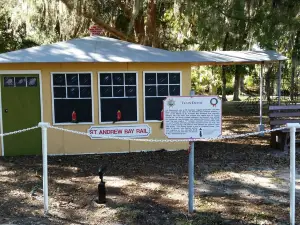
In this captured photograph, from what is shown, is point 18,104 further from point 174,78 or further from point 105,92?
point 174,78

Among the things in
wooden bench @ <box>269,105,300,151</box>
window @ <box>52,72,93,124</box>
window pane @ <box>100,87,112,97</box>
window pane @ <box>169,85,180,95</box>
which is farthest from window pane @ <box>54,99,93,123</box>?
wooden bench @ <box>269,105,300,151</box>

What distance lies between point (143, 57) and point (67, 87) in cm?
204

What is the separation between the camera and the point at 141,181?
23.4 feet

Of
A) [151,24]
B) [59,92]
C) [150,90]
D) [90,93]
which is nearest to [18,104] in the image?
[59,92]

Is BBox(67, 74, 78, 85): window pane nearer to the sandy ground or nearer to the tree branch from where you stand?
the sandy ground

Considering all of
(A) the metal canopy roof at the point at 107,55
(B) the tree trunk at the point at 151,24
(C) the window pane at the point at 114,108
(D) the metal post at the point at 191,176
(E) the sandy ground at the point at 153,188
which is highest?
(B) the tree trunk at the point at 151,24

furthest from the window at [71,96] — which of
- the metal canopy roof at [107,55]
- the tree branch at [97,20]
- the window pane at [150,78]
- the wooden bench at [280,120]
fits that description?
the wooden bench at [280,120]

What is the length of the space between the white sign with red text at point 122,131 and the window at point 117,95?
0.18 m

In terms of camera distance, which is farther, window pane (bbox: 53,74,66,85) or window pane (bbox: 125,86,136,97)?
window pane (bbox: 125,86,136,97)

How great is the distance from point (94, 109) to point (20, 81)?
193 centimetres

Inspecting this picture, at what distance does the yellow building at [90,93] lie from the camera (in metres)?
9.41

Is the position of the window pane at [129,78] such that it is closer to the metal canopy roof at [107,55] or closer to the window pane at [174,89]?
the metal canopy roof at [107,55]

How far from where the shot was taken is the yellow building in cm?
941

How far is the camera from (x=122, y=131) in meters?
9.67
